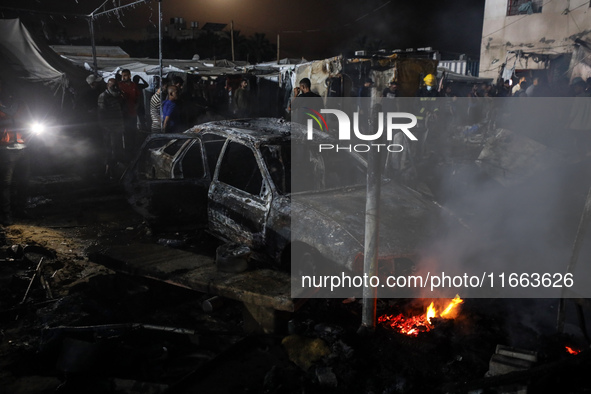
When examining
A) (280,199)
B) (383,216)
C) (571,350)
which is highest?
(280,199)

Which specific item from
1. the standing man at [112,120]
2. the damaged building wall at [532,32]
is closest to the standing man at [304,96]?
the standing man at [112,120]

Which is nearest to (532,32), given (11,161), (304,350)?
(11,161)

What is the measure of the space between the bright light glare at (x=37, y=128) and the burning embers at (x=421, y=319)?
33.3 feet

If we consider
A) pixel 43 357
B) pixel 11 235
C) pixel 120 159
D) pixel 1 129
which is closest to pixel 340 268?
pixel 43 357

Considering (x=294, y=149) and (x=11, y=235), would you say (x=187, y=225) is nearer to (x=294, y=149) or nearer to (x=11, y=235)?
(x=294, y=149)

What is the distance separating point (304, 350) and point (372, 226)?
1.18 meters

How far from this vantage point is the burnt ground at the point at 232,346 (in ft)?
10.3

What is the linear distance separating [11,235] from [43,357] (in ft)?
11.0

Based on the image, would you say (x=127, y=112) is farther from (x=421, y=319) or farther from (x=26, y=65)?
(x=421, y=319)

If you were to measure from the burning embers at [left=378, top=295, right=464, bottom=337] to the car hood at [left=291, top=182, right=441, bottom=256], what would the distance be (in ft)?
2.00

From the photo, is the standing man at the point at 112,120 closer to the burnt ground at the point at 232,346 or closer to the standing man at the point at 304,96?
the standing man at the point at 304,96

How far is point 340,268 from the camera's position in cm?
394

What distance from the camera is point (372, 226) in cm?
338

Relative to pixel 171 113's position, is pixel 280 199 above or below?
below
